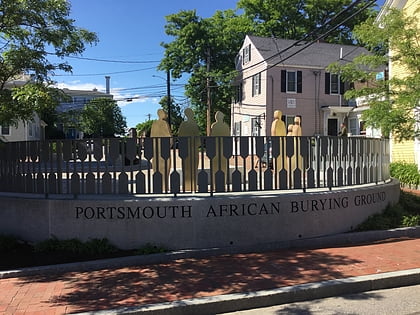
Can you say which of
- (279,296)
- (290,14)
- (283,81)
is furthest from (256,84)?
(279,296)

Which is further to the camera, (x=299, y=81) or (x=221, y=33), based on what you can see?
(x=221, y=33)

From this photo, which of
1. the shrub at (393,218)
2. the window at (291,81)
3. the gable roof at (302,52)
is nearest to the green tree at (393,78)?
the shrub at (393,218)

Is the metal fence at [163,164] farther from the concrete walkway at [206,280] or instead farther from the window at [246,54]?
the window at [246,54]

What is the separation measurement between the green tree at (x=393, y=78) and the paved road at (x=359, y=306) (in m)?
4.36

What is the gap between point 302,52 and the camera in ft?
Answer: 102

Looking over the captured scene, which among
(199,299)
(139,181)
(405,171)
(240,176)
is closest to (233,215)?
(240,176)

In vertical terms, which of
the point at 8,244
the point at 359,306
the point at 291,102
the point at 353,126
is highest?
the point at 291,102

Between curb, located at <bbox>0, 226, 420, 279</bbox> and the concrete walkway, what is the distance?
2 centimetres

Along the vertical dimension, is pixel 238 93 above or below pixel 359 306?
above

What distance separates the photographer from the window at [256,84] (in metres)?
30.3

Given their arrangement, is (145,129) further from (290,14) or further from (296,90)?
(290,14)

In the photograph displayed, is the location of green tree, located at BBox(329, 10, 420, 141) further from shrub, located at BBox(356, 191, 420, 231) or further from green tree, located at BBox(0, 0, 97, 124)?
green tree, located at BBox(0, 0, 97, 124)

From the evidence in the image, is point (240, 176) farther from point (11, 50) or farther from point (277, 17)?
point (277, 17)

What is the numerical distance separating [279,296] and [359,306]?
912 mm
